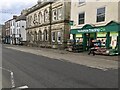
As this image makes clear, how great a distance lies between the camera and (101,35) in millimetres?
30828

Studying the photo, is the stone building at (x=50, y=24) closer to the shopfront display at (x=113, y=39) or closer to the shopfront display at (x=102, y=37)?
the shopfront display at (x=102, y=37)

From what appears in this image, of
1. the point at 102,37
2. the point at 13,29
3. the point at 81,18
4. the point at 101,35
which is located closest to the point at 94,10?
the point at 81,18

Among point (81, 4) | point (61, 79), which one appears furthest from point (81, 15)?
point (61, 79)

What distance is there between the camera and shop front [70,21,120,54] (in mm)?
27881

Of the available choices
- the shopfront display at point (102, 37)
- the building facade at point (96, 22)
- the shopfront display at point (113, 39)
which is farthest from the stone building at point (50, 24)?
the shopfront display at point (113, 39)

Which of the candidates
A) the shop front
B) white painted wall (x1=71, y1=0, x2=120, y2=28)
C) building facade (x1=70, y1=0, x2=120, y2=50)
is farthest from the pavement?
white painted wall (x1=71, y1=0, x2=120, y2=28)

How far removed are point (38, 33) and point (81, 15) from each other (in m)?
20.4

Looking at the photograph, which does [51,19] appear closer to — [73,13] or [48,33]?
[48,33]

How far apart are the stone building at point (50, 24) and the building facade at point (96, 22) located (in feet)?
12.1

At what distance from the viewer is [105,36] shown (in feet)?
98.3

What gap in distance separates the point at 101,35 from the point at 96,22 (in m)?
2.02

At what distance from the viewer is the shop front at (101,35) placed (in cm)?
2788

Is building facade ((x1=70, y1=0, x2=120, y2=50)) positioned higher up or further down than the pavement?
higher up

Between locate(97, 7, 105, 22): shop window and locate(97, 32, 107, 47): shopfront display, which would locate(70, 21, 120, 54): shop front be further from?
locate(97, 7, 105, 22): shop window
